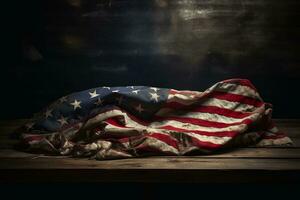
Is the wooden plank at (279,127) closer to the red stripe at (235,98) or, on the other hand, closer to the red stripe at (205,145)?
the red stripe at (235,98)

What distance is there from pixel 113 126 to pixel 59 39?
1.01 meters

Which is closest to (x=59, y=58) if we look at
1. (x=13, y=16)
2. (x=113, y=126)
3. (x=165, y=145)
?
(x=13, y=16)

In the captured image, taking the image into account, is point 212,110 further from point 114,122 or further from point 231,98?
point 114,122

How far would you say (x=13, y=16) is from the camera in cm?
303

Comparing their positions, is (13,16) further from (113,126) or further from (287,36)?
(287,36)

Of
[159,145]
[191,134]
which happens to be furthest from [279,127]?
[159,145]

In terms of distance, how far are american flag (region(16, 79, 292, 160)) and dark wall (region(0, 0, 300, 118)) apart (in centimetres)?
42

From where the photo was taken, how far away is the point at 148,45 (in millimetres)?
3045

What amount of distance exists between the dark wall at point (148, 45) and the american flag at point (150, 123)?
42 centimetres

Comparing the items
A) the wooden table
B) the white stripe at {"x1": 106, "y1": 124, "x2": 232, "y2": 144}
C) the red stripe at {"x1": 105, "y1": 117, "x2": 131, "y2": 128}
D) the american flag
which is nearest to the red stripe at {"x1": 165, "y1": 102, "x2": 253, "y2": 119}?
the american flag

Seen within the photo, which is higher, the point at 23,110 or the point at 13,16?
the point at 13,16

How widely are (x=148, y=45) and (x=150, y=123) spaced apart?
2.32 feet

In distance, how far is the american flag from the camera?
2279 mm
